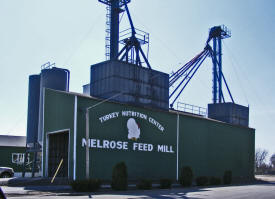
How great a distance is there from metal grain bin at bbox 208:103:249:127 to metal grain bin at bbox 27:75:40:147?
89.1 feet

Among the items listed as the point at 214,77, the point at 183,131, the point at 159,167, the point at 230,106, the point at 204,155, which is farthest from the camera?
the point at 214,77

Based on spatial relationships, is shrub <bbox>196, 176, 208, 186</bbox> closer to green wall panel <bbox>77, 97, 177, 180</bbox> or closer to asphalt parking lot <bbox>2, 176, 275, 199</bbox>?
green wall panel <bbox>77, 97, 177, 180</bbox>

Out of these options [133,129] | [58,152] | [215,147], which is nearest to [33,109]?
[58,152]

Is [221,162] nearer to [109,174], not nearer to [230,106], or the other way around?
[230,106]

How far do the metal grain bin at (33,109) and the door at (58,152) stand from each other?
8.67ft

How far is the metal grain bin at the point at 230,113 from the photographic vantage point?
53.6 meters

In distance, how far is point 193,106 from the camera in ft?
163

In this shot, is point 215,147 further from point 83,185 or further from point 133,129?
point 83,185

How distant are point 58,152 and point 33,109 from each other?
581 centimetres

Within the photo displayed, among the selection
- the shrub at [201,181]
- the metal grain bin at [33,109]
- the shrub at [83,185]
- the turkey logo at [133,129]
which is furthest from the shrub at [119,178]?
the metal grain bin at [33,109]

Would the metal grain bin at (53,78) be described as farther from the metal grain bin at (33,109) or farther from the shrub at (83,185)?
the shrub at (83,185)

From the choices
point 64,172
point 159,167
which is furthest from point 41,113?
point 159,167

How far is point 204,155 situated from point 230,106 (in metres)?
12.7

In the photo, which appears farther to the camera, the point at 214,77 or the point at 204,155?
the point at 214,77
